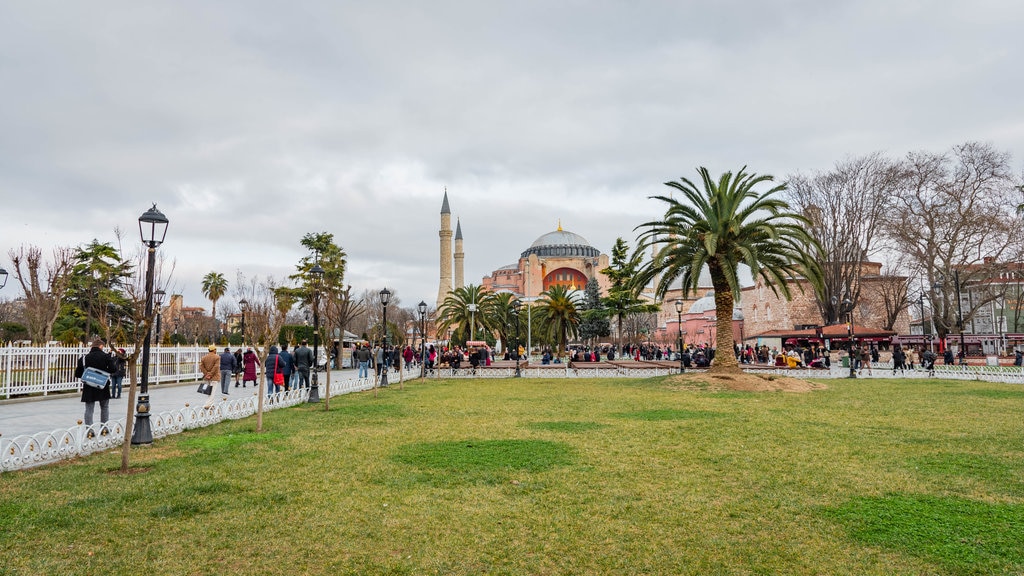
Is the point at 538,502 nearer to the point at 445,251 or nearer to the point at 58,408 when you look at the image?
the point at 58,408

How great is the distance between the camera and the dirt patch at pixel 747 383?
15398 mm

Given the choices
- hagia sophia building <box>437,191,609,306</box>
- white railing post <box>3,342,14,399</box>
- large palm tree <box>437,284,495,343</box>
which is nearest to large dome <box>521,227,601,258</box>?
hagia sophia building <box>437,191,609,306</box>

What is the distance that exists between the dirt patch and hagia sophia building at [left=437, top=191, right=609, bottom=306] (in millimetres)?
50562

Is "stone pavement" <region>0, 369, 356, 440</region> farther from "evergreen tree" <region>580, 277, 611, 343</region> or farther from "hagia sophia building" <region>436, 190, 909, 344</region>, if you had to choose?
"evergreen tree" <region>580, 277, 611, 343</region>

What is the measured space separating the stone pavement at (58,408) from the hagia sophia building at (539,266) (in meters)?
50.7

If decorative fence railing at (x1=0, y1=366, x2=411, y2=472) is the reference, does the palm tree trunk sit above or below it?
above

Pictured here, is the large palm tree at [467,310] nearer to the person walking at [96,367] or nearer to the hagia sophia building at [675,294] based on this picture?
the hagia sophia building at [675,294]

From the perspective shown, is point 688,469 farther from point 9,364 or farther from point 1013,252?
point 1013,252

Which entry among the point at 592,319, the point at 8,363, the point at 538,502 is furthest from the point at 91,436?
the point at 592,319

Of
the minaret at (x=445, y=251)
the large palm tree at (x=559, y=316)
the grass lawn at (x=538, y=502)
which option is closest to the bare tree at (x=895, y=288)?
the large palm tree at (x=559, y=316)

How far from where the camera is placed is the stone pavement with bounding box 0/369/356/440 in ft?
29.9

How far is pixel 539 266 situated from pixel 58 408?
6838 cm

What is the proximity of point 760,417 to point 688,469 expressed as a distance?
4.70m

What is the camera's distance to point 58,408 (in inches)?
465
